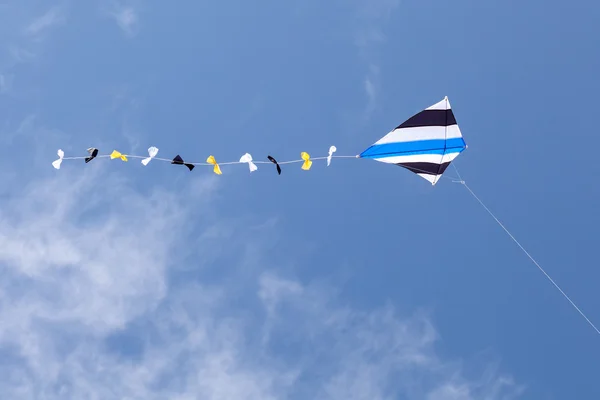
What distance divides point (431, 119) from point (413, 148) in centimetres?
185

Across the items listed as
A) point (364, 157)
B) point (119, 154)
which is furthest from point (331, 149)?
point (119, 154)

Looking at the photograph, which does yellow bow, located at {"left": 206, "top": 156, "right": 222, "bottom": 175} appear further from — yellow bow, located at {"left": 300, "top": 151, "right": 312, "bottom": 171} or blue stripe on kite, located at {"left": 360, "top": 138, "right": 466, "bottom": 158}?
blue stripe on kite, located at {"left": 360, "top": 138, "right": 466, "bottom": 158}

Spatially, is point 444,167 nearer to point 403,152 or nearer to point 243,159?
point 403,152

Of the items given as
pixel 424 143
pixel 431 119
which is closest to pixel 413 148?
pixel 424 143

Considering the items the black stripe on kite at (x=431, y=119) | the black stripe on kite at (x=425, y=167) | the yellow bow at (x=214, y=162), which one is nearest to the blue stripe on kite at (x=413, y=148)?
the black stripe on kite at (x=425, y=167)

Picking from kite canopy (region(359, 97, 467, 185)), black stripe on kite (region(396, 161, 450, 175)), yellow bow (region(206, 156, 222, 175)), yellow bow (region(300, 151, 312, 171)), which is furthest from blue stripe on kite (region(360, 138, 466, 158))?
yellow bow (region(206, 156, 222, 175))

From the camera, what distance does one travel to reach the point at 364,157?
3700cm

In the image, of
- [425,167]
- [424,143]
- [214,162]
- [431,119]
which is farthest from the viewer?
[425,167]

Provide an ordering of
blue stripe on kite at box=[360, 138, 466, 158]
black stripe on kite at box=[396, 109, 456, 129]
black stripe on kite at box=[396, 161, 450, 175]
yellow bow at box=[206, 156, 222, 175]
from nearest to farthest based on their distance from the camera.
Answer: yellow bow at box=[206, 156, 222, 175] → black stripe on kite at box=[396, 109, 456, 129] → blue stripe on kite at box=[360, 138, 466, 158] → black stripe on kite at box=[396, 161, 450, 175]

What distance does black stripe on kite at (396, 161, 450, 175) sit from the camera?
123ft

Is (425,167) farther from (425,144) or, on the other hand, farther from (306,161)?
(306,161)

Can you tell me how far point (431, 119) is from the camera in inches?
1426

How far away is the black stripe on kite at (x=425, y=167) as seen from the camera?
3747cm

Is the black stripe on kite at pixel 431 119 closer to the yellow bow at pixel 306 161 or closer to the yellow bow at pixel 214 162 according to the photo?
the yellow bow at pixel 306 161
